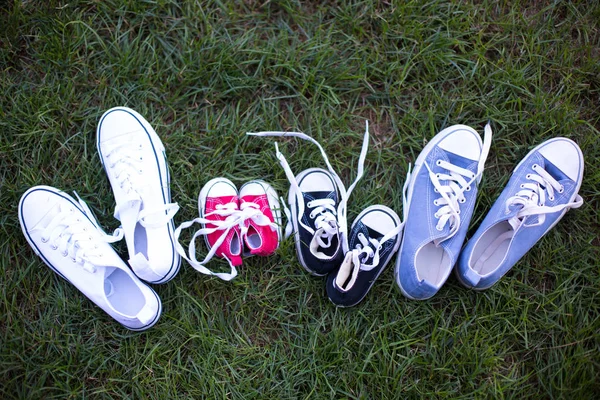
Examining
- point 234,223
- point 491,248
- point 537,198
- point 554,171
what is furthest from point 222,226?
point 554,171

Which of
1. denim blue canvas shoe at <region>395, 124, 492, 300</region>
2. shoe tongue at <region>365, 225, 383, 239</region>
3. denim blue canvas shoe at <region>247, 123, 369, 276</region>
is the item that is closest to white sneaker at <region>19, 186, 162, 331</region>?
denim blue canvas shoe at <region>247, 123, 369, 276</region>

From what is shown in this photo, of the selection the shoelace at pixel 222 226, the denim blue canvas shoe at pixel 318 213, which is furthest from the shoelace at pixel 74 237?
the denim blue canvas shoe at pixel 318 213

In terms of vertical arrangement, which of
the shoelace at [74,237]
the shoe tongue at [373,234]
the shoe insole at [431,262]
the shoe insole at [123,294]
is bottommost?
the shoe insole at [123,294]

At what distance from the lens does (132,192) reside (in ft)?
5.89

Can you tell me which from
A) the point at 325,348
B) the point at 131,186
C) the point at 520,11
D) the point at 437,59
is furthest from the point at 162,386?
the point at 520,11

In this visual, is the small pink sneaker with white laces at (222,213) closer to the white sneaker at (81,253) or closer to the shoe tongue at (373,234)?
the white sneaker at (81,253)

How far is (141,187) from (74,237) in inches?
12.5

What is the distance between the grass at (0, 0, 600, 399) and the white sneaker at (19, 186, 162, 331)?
3.2 inches

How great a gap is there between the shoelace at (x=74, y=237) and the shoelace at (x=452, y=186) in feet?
4.14

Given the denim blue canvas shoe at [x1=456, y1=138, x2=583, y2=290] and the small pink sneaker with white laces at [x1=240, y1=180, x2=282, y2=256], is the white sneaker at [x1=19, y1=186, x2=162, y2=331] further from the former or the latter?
the denim blue canvas shoe at [x1=456, y1=138, x2=583, y2=290]

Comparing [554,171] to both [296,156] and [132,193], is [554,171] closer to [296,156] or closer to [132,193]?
[296,156]

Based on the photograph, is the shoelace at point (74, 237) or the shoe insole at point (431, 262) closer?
the shoelace at point (74, 237)

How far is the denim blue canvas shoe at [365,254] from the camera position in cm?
178

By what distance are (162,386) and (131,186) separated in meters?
0.80
